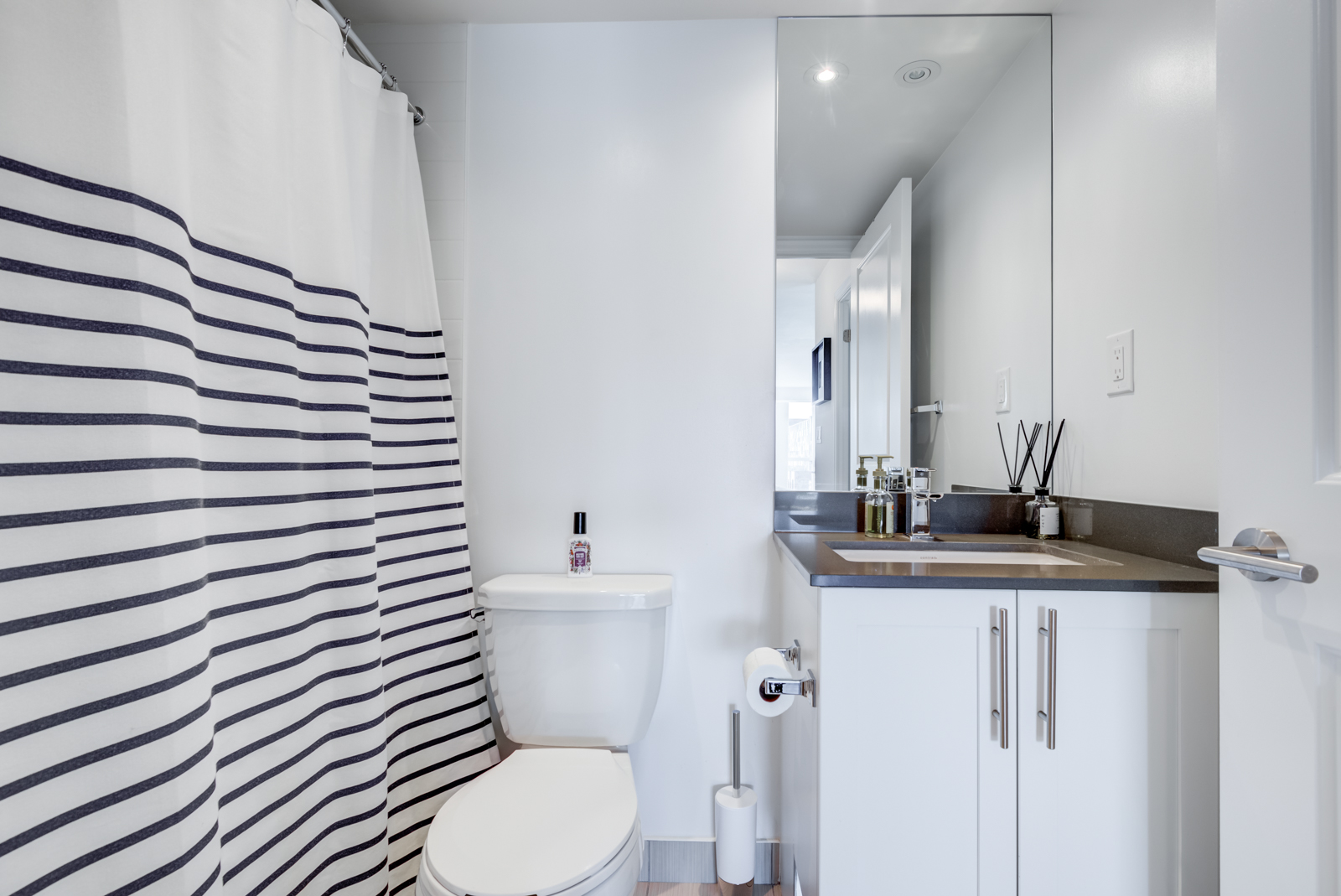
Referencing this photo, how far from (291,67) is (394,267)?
40 centimetres

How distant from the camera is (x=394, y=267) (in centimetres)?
133

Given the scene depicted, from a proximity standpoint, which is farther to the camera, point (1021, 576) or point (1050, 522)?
point (1050, 522)

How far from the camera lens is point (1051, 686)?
0.84 m

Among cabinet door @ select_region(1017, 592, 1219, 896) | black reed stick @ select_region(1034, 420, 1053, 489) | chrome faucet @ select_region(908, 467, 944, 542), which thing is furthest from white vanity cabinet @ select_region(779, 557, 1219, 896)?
black reed stick @ select_region(1034, 420, 1053, 489)

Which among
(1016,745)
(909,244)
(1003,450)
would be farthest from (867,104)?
(1016,745)

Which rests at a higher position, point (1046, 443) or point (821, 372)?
point (821, 372)

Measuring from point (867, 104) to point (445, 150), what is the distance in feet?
3.58

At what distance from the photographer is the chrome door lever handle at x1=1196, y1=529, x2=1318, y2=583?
583mm

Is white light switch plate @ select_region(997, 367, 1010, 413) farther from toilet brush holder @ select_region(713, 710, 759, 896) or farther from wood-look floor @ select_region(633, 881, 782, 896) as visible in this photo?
wood-look floor @ select_region(633, 881, 782, 896)

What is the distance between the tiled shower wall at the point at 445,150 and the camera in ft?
4.99

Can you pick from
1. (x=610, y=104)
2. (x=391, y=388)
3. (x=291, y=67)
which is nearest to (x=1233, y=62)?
(x=610, y=104)

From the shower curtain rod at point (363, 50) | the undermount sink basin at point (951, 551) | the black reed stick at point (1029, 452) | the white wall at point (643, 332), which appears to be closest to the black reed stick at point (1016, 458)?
the black reed stick at point (1029, 452)

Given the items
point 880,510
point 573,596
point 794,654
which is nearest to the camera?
point 794,654

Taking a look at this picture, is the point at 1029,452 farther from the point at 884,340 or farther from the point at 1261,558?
the point at 1261,558
